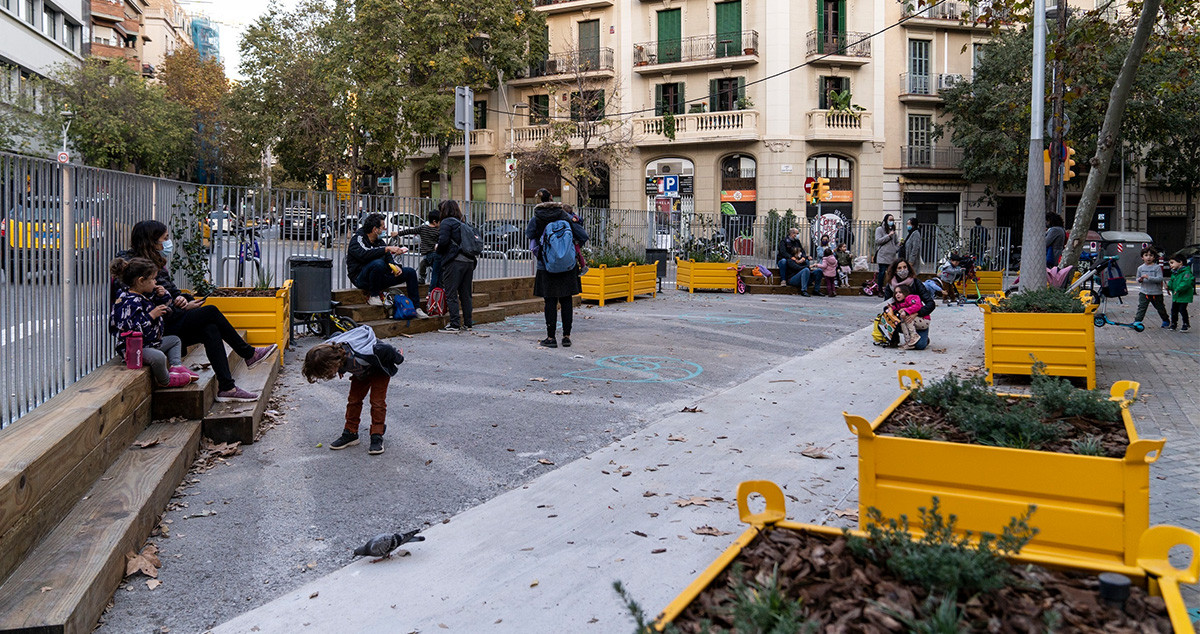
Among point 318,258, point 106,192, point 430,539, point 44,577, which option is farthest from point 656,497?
point 318,258

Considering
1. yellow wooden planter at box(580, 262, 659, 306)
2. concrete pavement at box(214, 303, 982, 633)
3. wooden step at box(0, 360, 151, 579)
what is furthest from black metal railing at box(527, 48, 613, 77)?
wooden step at box(0, 360, 151, 579)

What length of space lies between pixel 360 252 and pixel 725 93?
99.0 ft

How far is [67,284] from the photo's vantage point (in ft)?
18.7

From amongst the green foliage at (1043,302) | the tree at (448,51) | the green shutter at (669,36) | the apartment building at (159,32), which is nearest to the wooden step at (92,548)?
the green foliage at (1043,302)

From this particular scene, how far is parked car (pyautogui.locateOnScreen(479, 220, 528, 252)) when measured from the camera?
52.6 feet

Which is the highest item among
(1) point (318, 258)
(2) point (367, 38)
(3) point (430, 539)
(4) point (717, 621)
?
(2) point (367, 38)

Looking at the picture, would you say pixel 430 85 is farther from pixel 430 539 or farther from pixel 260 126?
pixel 430 539

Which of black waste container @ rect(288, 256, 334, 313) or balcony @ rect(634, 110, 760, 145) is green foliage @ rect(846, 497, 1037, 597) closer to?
black waste container @ rect(288, 256, 334, 313)

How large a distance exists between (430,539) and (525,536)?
0.48m

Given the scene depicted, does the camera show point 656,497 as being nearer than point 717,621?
No

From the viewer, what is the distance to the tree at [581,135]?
131 feet

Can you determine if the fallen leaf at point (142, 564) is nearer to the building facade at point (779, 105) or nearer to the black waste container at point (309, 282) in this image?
the black waste container at point (309, 282)

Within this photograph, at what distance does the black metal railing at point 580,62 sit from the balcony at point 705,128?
3.18 m

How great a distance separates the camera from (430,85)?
3747cm
